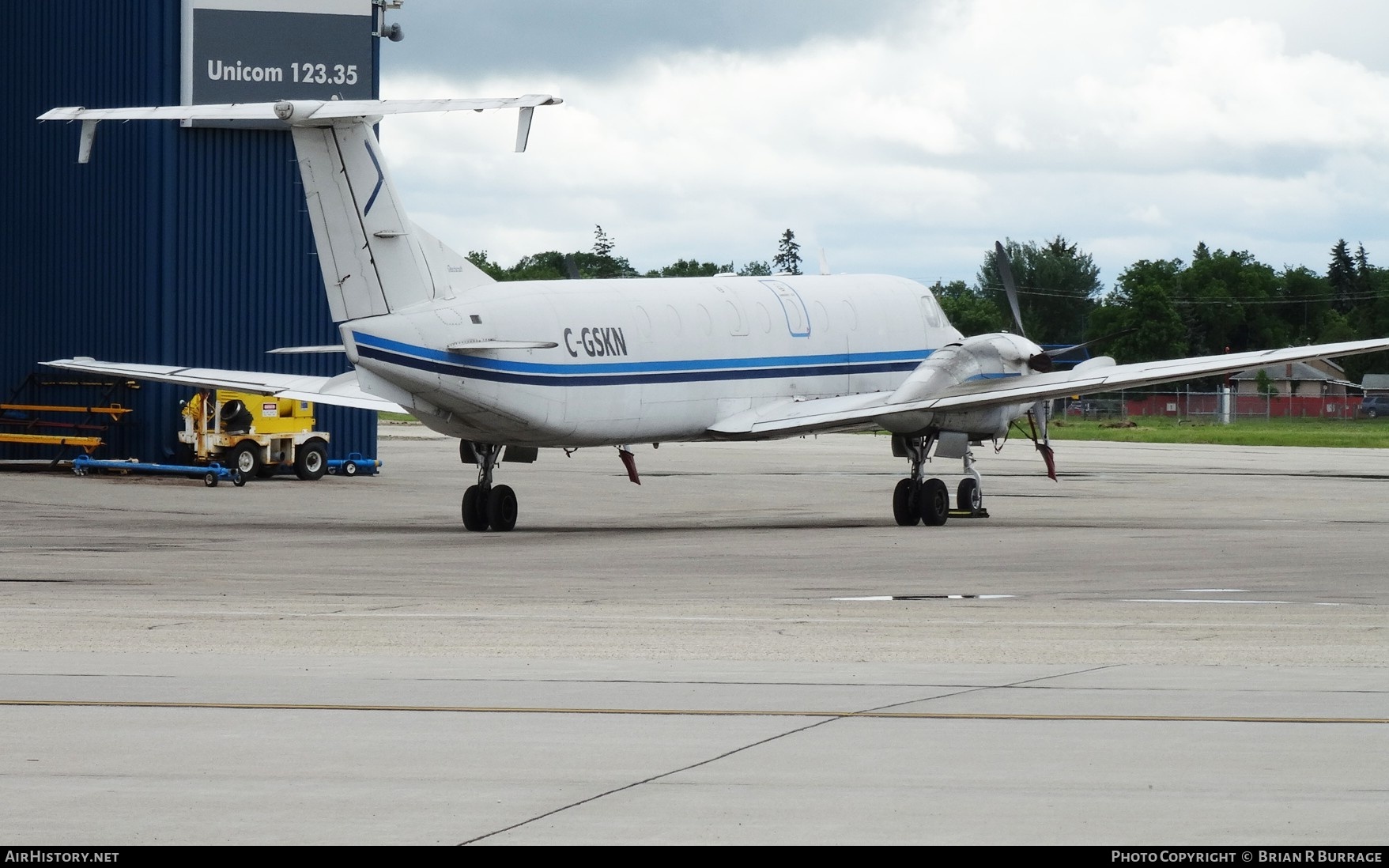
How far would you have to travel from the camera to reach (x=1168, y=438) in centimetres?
7131

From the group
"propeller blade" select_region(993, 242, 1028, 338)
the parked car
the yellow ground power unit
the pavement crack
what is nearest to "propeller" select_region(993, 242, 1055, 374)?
"propeller blade" select_region(993, 242, 1028, 338)

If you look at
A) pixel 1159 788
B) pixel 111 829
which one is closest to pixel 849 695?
pixel 1159 788

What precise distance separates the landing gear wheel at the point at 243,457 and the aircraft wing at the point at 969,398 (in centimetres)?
1391

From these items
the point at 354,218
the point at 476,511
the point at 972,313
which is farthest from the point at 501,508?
the point at 972,313

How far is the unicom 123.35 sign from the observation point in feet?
127

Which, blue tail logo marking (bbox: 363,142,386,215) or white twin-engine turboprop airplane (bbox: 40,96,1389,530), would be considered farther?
blue tail logo marking (bbox: 363,142,386,215)

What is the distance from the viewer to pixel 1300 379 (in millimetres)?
137625

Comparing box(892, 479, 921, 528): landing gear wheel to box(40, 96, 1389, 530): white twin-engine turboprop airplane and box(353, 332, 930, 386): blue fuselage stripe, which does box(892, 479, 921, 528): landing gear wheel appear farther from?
box(353, 332, 930, 386): blue fuselage stripe

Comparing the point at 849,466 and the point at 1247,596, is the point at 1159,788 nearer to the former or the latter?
the point at 1247,596

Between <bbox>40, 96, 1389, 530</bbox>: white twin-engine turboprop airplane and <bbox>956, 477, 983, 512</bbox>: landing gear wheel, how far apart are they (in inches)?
1.6

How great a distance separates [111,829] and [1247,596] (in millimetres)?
12231

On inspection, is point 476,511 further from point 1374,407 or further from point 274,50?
point 1374,407

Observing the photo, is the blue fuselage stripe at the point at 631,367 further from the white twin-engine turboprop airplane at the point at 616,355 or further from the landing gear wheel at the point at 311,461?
the landing gear wheel at the point at 311,461

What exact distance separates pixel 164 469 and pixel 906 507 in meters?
16.8
